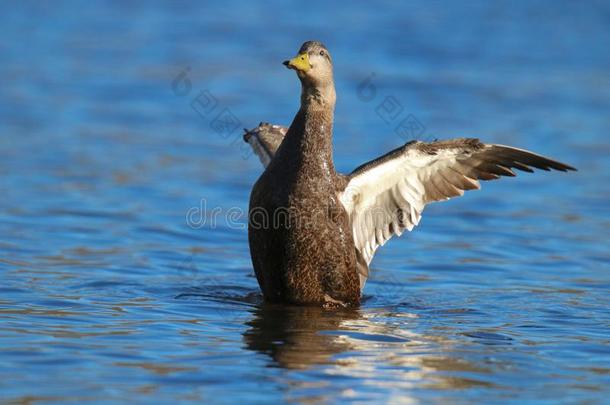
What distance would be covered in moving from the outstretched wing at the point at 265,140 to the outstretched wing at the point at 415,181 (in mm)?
1323

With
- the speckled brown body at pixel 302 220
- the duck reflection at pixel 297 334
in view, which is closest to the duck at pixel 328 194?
the speckled brown body at pixel 302 220

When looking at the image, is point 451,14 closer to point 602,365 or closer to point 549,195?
point 549,195

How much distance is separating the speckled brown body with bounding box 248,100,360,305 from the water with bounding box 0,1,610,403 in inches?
10.3

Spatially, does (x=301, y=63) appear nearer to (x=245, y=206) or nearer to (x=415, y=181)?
(x=415, y=181)

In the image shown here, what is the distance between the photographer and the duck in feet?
28.9

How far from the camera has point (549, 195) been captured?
46.0 ft

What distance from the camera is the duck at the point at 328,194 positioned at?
28.9 feet

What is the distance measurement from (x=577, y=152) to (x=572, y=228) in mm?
3408

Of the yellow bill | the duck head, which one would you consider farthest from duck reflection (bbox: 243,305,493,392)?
the yellow bill

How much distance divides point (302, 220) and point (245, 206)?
4.55m

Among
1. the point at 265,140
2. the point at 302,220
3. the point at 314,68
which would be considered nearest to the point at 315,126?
the point at 314,68

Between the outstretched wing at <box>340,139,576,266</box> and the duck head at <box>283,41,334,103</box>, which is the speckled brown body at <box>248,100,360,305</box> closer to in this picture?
the duck head at <box>283,41,334,103</box>

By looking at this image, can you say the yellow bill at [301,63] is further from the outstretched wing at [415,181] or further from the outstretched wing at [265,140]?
the outstretched wing at [265,140]

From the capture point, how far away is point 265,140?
34.7 feet
